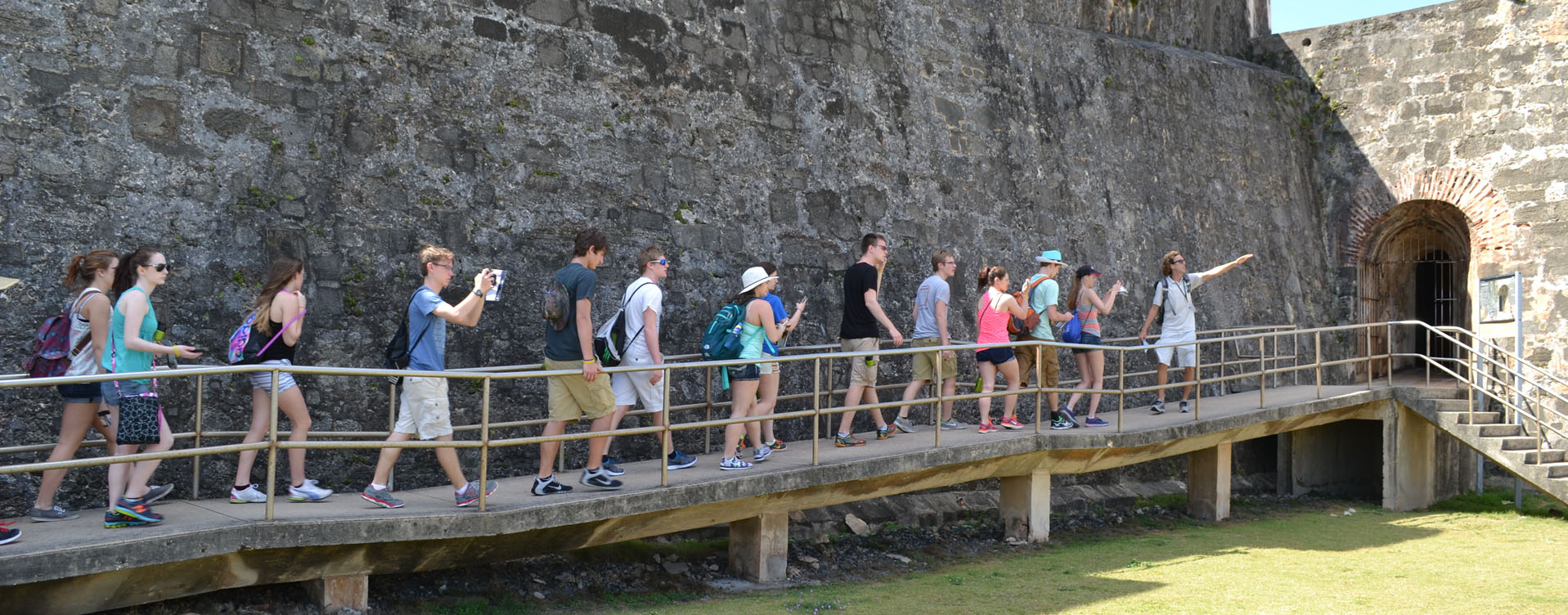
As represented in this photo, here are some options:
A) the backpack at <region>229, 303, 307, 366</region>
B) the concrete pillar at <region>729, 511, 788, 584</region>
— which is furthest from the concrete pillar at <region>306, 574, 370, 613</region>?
the concrete pillar at <region>729, 511, 788, 584</region>

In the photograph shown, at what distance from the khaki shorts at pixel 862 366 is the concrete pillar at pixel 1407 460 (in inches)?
257

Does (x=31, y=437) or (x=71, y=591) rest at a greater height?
(x=31, y=437)

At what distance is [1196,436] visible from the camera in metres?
11.1

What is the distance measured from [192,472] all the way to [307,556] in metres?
1.65

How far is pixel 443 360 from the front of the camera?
717 centimetres

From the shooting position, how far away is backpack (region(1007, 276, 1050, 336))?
1036 centimetres

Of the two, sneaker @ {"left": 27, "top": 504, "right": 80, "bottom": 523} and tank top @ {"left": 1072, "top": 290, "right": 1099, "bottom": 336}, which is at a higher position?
tank top @ {"left": 1072, "top": 290, "right": 1099, "bottom": 336}

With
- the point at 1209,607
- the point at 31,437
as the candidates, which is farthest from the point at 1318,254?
the point at 31,437

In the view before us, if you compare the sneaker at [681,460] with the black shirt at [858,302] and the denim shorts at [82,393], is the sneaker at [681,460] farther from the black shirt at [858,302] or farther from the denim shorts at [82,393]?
the denim shorts at [82,393]

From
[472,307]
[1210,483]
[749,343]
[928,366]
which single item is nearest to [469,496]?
[472,307]

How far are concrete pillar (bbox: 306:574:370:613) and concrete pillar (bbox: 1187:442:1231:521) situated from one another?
8.13m

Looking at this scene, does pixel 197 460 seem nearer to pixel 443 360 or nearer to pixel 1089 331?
pixel 443 360

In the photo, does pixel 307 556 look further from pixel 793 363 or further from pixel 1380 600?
pixel 1380 600

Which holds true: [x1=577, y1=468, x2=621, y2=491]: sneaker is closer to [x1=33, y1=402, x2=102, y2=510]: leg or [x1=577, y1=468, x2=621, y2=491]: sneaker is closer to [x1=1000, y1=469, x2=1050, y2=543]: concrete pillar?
[x1=33, y1=402, x2=102, y2=510]: leg
